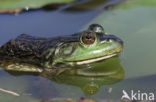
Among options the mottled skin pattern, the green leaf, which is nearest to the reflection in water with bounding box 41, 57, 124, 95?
the mottled skin pattern

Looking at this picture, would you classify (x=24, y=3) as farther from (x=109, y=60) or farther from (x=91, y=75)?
(x=91, y=75)

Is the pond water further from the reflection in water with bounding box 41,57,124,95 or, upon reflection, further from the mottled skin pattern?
the mottled skin pattern

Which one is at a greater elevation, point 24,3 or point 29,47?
point 24,3

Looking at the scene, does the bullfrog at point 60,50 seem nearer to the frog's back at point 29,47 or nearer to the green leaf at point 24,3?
the frog's back at point 29,47

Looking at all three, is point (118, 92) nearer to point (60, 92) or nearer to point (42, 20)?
point (60, 92)

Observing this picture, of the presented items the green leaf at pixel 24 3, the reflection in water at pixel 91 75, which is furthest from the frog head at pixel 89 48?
the green leaf at pixel 24 3

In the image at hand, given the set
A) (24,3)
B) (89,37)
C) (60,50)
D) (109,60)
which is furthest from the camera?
(24,3)

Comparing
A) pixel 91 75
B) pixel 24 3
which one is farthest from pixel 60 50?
pixel 24 3
